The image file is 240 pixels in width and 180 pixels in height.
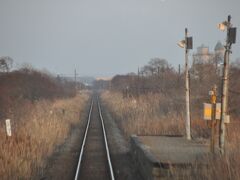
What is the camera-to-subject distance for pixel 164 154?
963 cm

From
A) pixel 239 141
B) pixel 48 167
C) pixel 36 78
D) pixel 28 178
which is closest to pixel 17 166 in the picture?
pixel 28 178

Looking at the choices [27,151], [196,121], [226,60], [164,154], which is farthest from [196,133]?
[27,151]

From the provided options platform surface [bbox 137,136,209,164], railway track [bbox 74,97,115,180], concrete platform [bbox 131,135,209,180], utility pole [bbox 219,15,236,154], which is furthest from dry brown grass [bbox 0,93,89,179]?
utility pole [bbox 219,15,236,154]

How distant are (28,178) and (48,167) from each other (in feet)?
5.21

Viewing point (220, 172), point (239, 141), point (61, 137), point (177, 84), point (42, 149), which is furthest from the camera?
point (177, 84)

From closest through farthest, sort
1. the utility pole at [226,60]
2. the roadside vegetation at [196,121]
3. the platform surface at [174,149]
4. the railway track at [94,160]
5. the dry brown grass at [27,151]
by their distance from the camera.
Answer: the roadside vegetation at [196,121] → the utility pole at [226,60] → the platform surface at [174,149] → the dry brown grass at [27,151] → the railway track at [94,160]

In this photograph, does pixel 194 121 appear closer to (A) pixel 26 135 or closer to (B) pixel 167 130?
(B) pixel 167 130

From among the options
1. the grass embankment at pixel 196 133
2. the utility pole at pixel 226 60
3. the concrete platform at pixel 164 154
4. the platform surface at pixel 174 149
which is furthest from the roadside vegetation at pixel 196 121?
the utility pole at pixel 226 60

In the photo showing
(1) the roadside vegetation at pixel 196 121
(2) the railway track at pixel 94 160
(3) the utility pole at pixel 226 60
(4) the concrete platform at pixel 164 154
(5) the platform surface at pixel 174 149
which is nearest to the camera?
(1) the roadside vegetation at pixel 196 121

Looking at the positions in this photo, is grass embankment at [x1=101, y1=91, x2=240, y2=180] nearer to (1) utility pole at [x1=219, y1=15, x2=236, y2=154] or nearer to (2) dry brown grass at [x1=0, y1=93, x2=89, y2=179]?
(1) utility pole at [x1=219, y1=15, x2=236, y2=154]

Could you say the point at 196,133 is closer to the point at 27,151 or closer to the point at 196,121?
Answer: the point at 196,121

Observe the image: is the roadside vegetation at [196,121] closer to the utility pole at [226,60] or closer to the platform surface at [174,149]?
the platform surface at [174,149]

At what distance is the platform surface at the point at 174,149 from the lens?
29.1ft

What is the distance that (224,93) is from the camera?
842 centimetres
